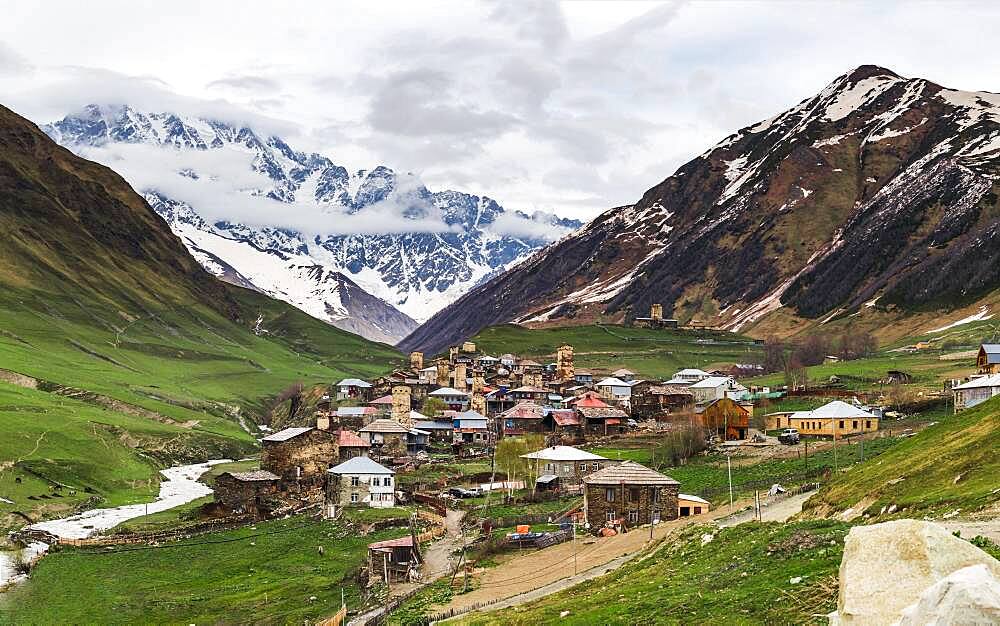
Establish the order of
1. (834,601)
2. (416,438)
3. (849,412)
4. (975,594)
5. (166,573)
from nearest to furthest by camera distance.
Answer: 1. (975,594)
2. (834,601)
3. (166,573)
4. (849,412)
5. (416,438)

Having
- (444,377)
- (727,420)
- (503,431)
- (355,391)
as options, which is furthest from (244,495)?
(444,377)

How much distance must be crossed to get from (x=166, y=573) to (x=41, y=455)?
5373 centimetres

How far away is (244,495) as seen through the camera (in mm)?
99562

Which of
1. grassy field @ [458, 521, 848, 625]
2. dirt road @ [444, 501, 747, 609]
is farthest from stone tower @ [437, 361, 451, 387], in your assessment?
grassy field @ [458, 521, 848, 625]

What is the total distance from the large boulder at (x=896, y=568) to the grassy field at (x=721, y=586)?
28.8 feet

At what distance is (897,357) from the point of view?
191125 millimetres

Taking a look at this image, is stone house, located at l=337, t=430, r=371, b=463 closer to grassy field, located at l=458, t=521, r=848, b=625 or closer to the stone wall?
the stone wall

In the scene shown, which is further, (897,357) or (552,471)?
(897,357)

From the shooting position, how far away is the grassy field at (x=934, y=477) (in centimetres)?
4325

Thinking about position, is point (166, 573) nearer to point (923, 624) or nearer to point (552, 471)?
point (552, 471)

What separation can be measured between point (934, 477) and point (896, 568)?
104 ft

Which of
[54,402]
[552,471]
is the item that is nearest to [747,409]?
[552,471]

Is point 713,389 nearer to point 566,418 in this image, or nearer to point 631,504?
point 566,418

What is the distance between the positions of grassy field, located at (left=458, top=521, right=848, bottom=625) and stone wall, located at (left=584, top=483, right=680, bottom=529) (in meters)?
20.8
